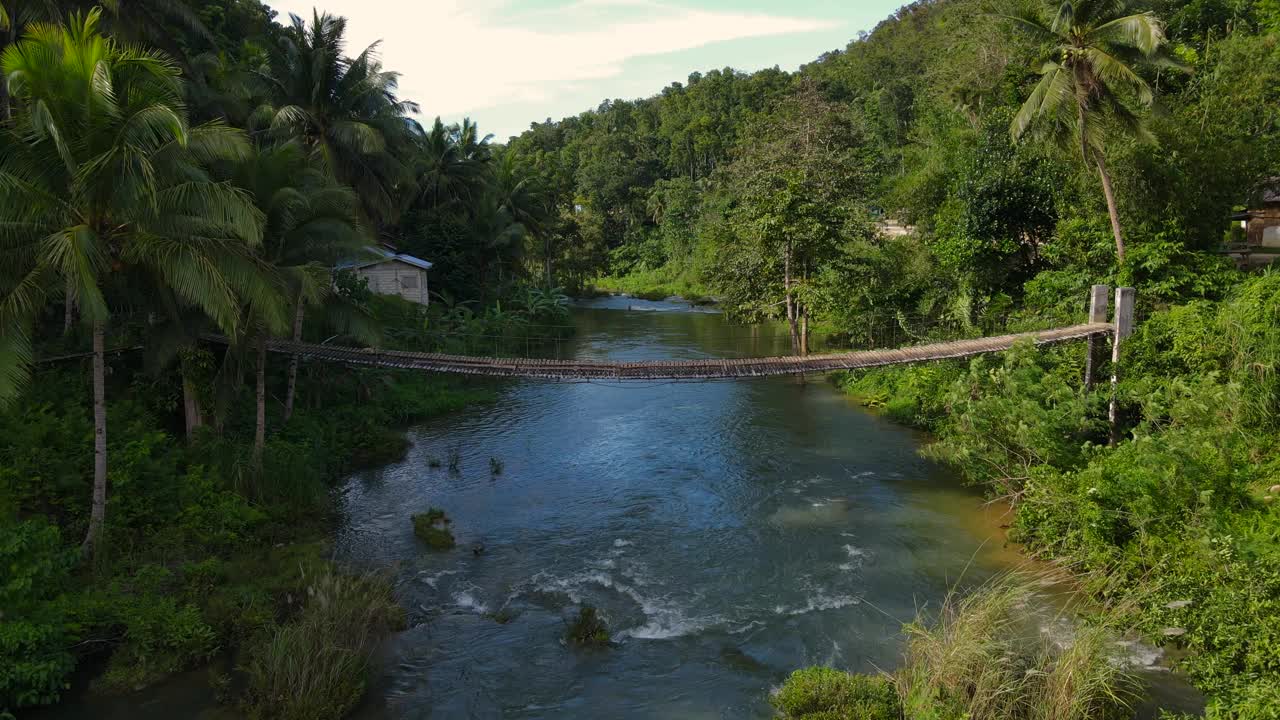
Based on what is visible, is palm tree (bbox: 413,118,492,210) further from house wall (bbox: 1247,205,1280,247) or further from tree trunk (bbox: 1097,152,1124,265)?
house wall (bbox: 1247,205,1280,247)

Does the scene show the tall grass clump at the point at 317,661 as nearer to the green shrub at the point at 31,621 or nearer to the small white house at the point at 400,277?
the green shrub at the point at 31,621

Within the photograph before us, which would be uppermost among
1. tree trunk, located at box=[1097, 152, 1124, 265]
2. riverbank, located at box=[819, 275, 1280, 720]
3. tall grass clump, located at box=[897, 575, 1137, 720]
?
tree trunk, located at box=[1097, 152, 1124, 265]

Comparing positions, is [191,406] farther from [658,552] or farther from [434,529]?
[658,552]

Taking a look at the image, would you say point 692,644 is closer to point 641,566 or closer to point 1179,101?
point 641,566

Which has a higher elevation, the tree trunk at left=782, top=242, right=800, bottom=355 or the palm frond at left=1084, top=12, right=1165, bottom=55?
the palm frond at left=1084, top=12, right=1165, bottom=55

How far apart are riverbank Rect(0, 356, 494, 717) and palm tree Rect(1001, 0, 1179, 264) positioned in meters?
10.8

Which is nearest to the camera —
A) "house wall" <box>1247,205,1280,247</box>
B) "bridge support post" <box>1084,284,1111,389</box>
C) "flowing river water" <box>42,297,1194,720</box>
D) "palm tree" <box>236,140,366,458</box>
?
"flowing river water" <box>42,297,1194,720</box>

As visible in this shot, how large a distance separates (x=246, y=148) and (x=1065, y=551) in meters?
8.83

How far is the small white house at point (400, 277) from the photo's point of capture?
64.0 ft

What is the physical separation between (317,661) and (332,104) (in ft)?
46.0

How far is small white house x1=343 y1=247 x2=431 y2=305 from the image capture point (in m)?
19.5

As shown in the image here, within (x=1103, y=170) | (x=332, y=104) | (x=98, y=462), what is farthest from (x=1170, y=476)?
(x=332, y=104)

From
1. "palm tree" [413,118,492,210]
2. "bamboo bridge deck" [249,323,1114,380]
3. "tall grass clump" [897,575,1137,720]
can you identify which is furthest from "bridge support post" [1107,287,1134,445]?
"palm tree" [413,118,492,210]

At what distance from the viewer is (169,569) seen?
22.2 feet
